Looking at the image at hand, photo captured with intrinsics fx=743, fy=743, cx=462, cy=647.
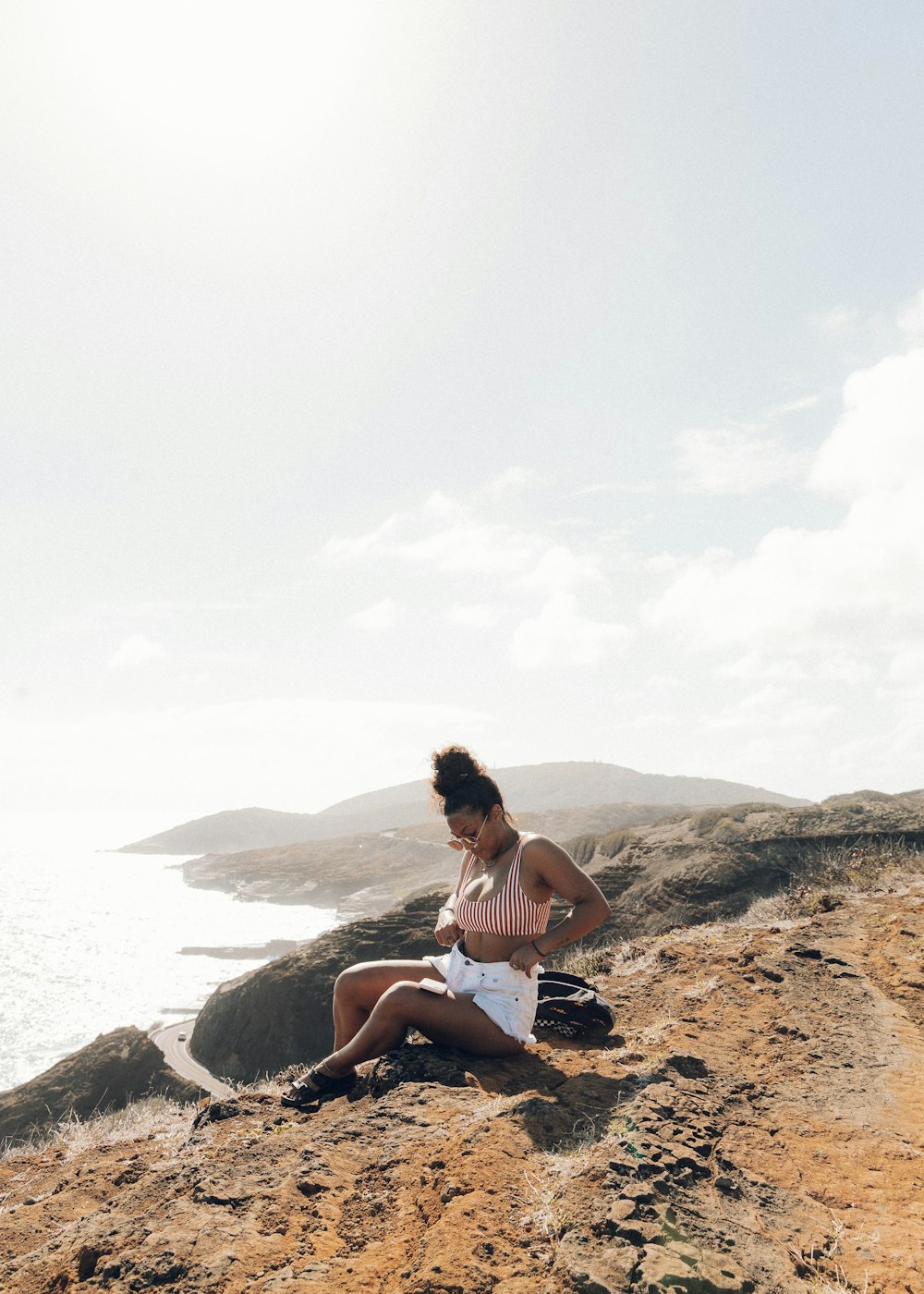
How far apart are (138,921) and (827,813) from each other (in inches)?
2754

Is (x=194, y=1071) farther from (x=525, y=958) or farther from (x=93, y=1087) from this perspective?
(x=525, y=958)

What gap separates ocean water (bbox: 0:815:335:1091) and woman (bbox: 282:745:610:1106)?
33.1 metres

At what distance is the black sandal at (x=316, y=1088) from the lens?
11.8 ft

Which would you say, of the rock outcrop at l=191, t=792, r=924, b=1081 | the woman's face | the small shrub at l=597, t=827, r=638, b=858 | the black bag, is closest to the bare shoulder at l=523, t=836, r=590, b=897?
the woman's face

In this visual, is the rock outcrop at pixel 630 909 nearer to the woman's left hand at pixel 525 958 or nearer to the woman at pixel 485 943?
the woman at pixel 485 943

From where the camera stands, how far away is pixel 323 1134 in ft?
9.93

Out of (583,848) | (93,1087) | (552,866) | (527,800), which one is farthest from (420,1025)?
(527,800)

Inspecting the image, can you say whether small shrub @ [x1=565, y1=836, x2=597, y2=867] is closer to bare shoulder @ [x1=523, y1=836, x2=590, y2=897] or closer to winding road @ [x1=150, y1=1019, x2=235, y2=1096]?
winding road @ [x1=150, y1=1019, x2=235, y2=1096]

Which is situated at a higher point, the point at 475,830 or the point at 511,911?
the point at 475,830

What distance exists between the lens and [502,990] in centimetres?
366

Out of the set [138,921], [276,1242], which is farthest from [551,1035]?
[138,921]

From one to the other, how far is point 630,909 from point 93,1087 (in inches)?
346

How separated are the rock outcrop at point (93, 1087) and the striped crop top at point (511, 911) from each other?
29.3 feet

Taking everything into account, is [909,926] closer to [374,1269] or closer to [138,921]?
[374,1269]
